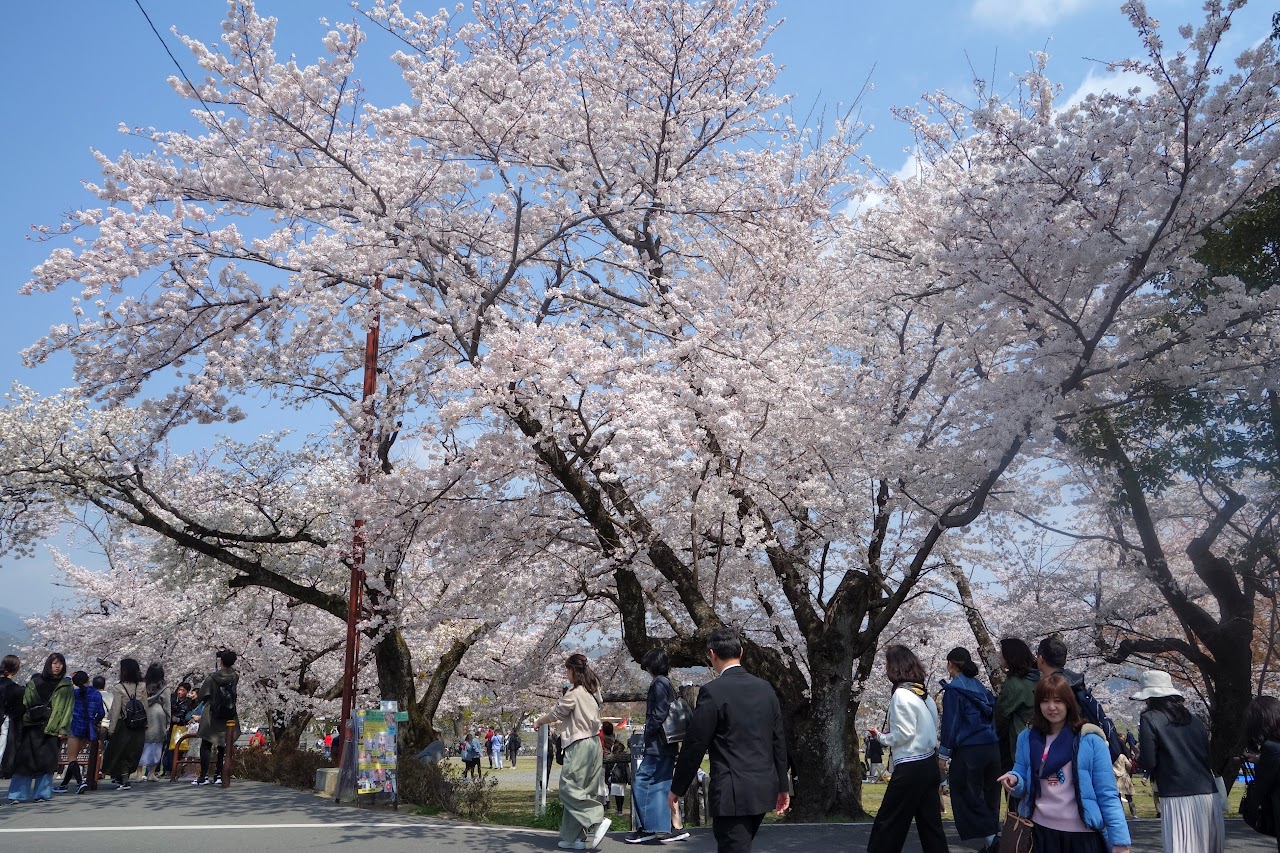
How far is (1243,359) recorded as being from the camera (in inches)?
346

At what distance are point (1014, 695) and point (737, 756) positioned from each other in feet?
7.80

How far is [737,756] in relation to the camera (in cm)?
456

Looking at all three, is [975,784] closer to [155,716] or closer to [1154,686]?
[1154,686]

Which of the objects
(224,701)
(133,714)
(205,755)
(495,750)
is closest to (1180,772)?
(224,701)

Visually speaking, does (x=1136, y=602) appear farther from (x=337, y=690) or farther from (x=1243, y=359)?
(x=337, y=690)

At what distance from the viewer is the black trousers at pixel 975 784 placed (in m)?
6.09

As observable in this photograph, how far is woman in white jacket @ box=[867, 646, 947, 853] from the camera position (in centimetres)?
529

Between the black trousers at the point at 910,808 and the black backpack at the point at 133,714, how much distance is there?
29.9ft

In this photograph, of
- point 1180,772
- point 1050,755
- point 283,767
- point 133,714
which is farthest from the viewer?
point 283,767

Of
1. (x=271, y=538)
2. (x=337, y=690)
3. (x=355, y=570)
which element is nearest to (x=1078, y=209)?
(x=355, y=570)

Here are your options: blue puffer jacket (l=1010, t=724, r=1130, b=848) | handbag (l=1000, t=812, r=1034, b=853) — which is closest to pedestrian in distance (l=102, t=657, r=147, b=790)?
handbag (l=1000, t=812, r=1034, b=853)

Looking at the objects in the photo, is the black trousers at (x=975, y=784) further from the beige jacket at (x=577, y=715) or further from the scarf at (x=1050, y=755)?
the beige jacket at (x=577, y=715)

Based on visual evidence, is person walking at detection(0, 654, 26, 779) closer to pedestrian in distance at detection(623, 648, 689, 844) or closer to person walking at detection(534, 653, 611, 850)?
person walking at detection(534, 653, 611, 850)

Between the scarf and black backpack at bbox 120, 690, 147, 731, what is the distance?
405 inches
